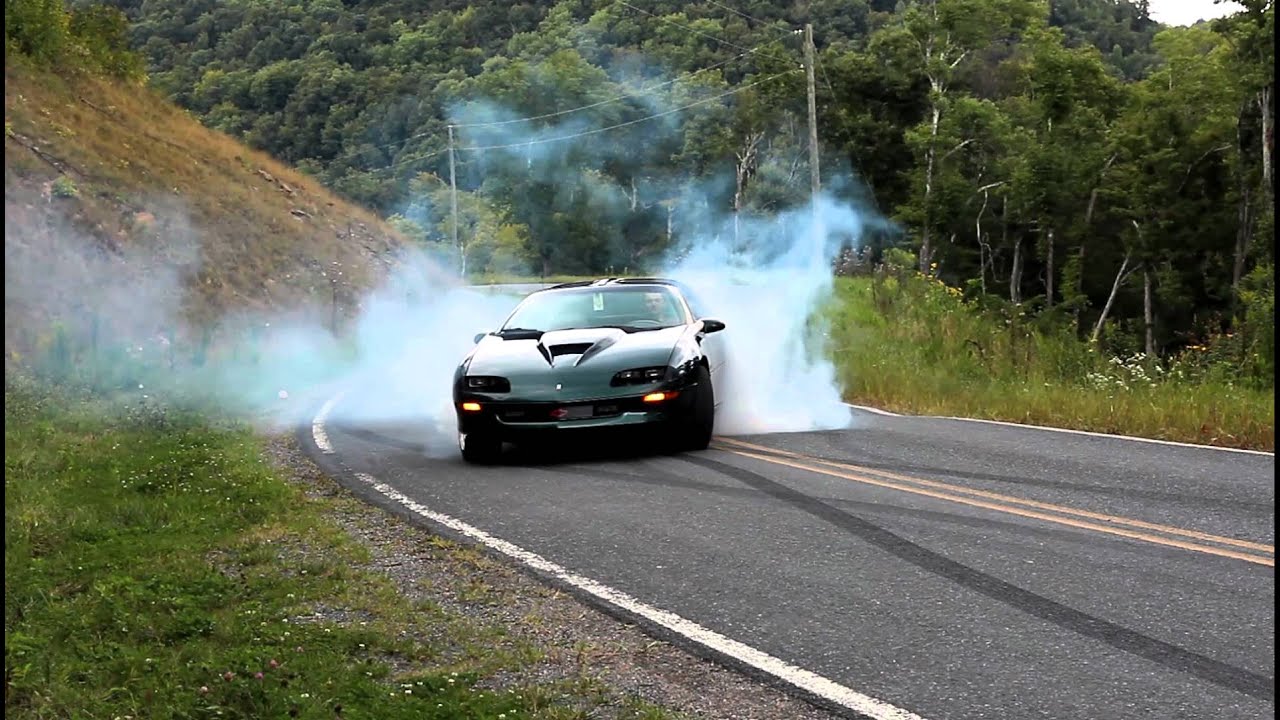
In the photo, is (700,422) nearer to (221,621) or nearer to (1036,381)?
(221,621)

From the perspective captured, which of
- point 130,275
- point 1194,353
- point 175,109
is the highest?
point 175,109

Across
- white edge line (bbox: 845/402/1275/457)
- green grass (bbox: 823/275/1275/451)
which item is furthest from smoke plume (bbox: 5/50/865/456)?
green grass (bbox: 823/275/1275/451)

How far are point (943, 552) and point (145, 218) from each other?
83.4ft

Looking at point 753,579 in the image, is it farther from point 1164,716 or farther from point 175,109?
point 175,109

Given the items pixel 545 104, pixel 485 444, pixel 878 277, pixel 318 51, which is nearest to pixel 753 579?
pixel 485 444

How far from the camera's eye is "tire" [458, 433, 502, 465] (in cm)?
1026

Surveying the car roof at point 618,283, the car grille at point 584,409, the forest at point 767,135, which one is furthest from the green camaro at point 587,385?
the forest at point 767,135

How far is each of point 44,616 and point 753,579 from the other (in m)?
3.41

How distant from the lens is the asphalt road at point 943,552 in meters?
4.59

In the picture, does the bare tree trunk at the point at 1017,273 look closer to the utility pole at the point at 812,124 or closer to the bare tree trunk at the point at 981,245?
the bare tree trunk at the point at 981,245

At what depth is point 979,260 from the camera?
6266 centimetres

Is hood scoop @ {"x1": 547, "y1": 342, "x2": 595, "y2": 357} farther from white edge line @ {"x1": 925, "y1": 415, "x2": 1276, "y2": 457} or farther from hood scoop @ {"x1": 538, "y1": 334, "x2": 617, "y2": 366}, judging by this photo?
white edge line @ {"x1": 925, "y1": 415, "x2": 1276, "y2": 457}

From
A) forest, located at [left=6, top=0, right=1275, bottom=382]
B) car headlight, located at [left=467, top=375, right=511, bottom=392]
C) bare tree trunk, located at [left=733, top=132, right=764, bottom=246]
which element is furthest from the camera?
forest, located at [left=6, top=0, right=1275, bottom=382]

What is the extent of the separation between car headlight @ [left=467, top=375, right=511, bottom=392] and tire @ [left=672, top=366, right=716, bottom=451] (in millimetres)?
1449
